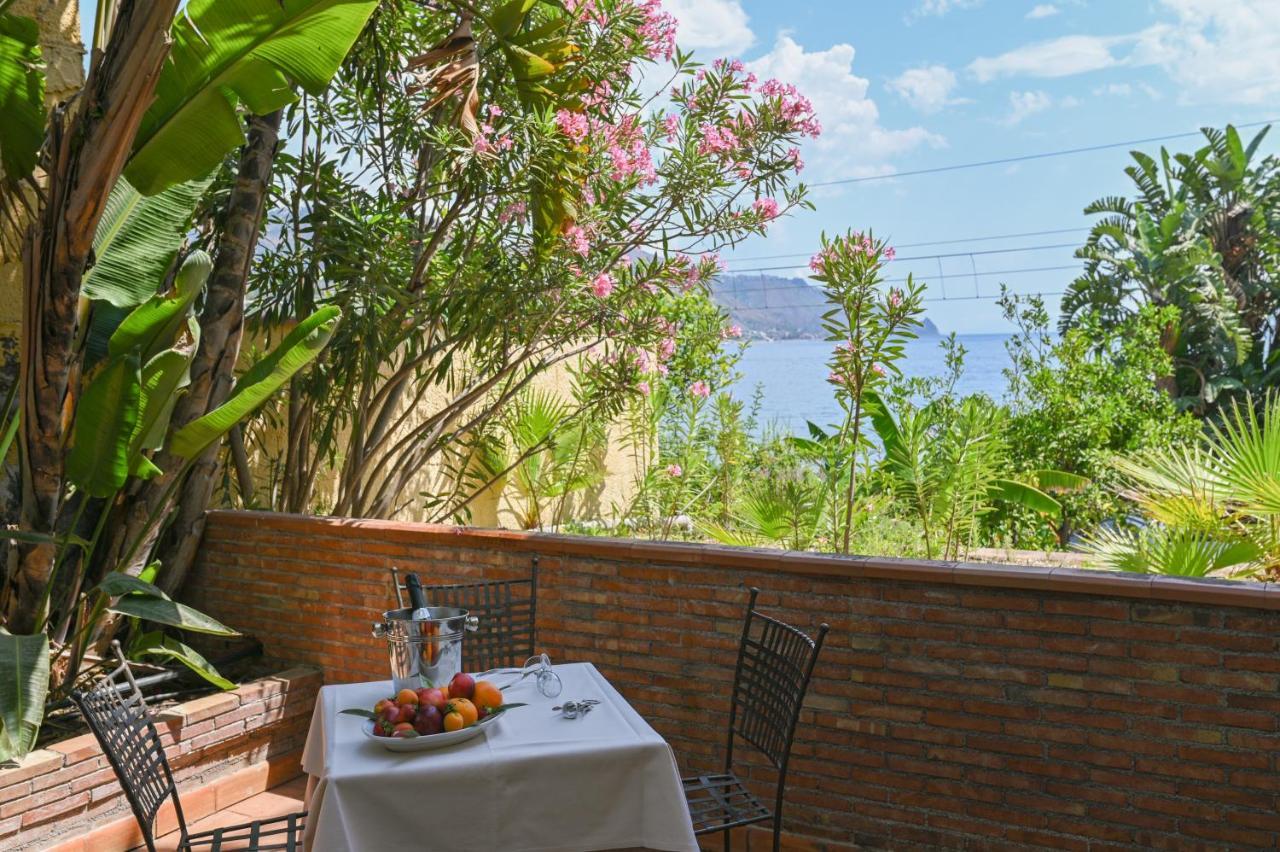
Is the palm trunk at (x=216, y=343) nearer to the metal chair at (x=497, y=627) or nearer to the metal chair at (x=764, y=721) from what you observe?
the metal chair at (x=497, y=627)

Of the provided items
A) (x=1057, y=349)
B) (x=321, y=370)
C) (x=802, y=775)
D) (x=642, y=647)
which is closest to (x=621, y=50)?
(x=321, y=370)

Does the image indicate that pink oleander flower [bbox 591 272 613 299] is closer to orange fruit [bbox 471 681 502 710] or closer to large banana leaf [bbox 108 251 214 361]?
large banana leaf [bbox 108 251 214 361]

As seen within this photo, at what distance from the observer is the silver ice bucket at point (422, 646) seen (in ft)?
10.4

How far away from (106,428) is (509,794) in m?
2.40

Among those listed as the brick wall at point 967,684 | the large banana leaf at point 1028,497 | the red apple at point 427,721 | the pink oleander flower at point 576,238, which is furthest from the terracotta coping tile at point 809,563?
the large banana leaf at point 1028,497

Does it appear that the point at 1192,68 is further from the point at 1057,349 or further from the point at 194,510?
the point at 194,510

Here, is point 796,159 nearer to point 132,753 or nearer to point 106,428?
point 106,428

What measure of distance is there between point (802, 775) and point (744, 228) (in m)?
3.51

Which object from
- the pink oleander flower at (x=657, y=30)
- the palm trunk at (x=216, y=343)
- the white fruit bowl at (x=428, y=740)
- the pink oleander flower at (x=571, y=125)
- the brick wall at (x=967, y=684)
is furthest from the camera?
the pink oleander flower at (x=657, y=30)

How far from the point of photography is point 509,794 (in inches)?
110

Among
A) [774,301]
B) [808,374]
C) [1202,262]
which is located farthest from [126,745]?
[774,301]

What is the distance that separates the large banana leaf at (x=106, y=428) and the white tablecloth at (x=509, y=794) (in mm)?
1838

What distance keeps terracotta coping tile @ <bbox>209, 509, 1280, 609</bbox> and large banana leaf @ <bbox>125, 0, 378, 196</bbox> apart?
1.86 m

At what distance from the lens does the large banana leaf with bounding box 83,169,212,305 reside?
14.7 feet
